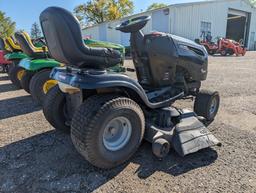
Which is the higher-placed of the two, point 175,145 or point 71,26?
point 71,26

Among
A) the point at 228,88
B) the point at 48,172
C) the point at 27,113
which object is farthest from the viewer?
the point at 228,88

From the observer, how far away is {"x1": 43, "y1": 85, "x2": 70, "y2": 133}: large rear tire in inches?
122

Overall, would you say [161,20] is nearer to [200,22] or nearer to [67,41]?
[200,22]

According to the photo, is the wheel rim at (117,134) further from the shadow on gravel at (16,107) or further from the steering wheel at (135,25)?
the shadow on gravel at (16,107)

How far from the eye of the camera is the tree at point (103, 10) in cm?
3550

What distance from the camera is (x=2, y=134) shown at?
11.4ft

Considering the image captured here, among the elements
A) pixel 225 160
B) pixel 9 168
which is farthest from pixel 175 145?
pixel 9 168

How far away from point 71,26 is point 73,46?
178 millimetres

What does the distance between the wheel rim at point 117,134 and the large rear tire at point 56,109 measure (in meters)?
0.87

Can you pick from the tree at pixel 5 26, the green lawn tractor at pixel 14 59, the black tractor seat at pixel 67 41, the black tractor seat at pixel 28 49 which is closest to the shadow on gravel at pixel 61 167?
the black tractor seat at pixel 67 41

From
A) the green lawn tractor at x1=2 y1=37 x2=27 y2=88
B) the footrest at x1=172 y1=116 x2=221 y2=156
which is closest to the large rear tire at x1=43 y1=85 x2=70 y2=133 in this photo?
the footrest at x1=172 y1=116 x2=221 y2=156

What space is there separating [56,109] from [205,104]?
2.18 metres

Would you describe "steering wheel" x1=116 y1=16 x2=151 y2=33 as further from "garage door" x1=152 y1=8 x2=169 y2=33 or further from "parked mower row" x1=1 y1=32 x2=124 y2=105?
"garage door" x1=152 y1=8 x2=169 y2=33

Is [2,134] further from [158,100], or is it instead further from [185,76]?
[185,76]
